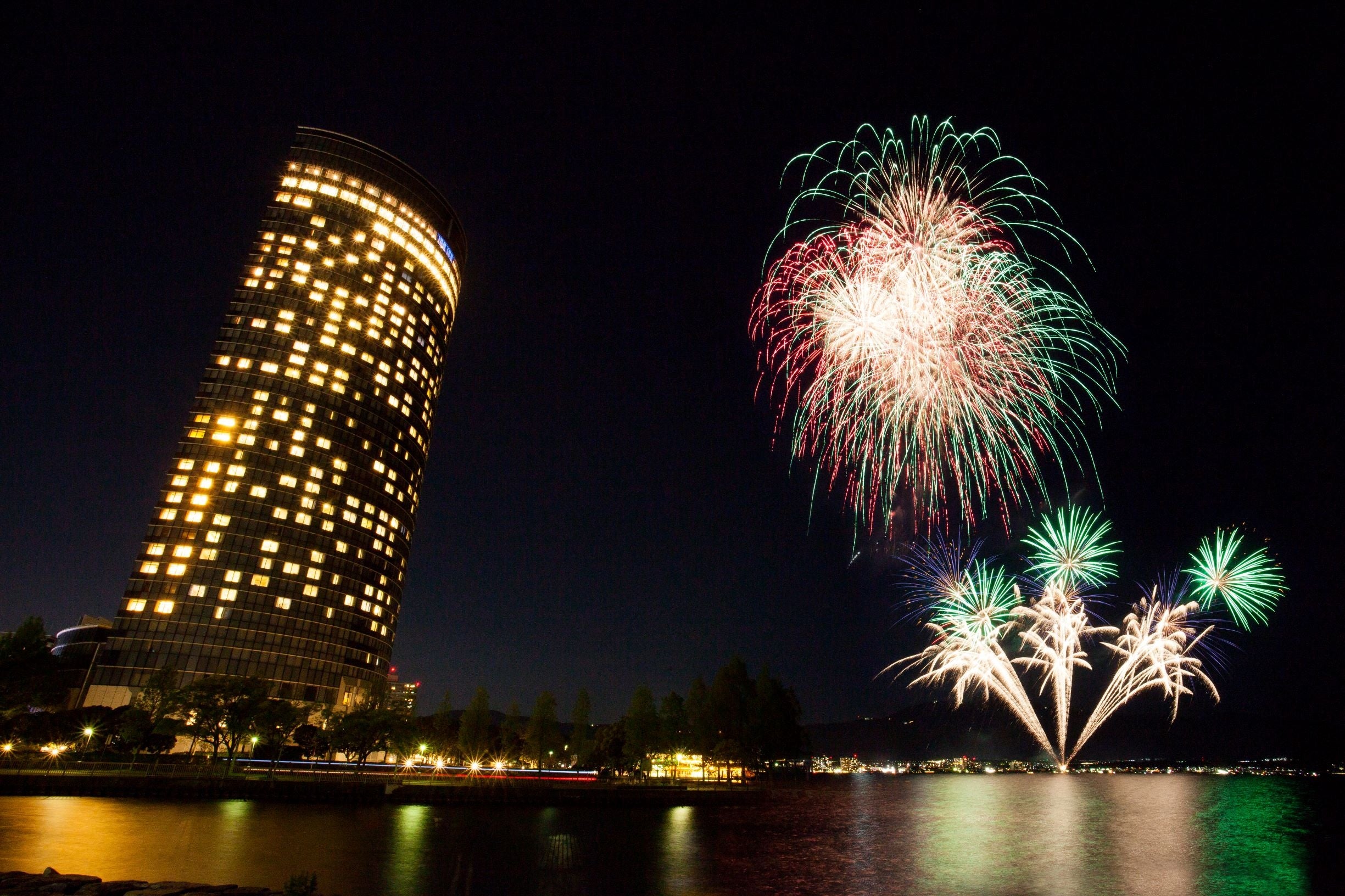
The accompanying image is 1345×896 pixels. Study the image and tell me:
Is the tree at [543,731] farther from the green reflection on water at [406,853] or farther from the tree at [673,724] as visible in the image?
the green reflection on water at [406,853]

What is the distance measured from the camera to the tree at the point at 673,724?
136500mm

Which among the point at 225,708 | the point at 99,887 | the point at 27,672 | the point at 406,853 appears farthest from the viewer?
the point at 225,708

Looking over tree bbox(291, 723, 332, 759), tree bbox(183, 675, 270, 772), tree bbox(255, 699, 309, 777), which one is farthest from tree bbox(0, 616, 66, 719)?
tree bbox(291, 723, 332, 759)

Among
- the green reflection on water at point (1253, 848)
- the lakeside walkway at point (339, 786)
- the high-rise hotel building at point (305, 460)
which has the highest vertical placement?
the high-rise hotel building at point (305, 460)

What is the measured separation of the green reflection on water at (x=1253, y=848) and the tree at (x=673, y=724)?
78.9 metres

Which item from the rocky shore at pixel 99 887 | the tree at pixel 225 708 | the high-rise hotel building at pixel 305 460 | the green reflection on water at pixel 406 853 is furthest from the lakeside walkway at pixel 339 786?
the rocky shore at pixel 99 887

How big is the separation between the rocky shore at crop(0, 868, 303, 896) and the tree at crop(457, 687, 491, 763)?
11567cm

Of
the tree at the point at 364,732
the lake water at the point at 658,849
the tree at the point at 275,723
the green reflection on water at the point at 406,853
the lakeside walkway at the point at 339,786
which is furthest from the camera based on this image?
the tree at the point at 364,732

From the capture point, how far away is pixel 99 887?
24109mm

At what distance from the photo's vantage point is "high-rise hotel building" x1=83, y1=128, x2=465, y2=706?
136 m

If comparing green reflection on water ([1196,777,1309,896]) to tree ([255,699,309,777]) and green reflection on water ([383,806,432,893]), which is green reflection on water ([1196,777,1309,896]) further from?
tree ([255,699,309,777])

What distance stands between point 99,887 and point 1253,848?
8186 cm

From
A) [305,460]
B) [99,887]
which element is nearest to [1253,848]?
[99,887]

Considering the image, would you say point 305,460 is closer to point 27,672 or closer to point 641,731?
point 27,672
